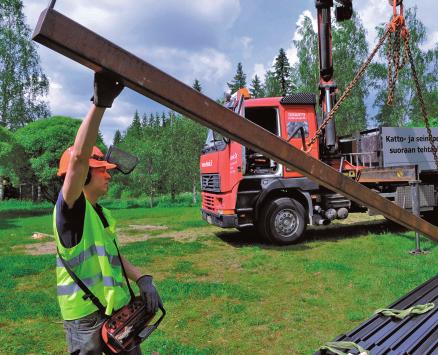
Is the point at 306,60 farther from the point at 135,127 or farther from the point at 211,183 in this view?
the point at 135,127

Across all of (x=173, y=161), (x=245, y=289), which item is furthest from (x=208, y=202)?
(x=173, y=161)

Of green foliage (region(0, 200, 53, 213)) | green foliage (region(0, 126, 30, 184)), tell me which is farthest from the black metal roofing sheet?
green foliage (region(0, 200, 53, 213))

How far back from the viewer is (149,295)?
2.14 meters

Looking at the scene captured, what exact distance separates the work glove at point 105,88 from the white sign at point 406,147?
809cm

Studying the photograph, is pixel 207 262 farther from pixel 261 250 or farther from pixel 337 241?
pixel 337 241

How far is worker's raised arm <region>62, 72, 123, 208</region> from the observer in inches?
55.4

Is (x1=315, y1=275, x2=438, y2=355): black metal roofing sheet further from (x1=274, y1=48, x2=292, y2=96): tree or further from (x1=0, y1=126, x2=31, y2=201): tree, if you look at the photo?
(x1=274, y1=48, x2=292, y2=96): tree

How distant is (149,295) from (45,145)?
69.8 feet

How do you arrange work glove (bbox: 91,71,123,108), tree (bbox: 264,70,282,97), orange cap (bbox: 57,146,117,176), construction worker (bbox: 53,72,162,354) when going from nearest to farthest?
work glove (bbox: 91,71,123,108) < construction worker (bbox: 53,72,162,354) < orange cap (bbox: 57,146,117,176) < tree (bbox: 264,70,282,97)

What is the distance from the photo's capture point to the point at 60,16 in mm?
1170

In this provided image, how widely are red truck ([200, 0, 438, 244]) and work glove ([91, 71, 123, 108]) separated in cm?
625

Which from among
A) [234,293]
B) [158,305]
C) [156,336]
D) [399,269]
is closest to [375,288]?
[399,269]

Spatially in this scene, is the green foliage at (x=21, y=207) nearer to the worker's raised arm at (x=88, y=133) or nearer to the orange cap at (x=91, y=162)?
the orange cap at (x=91, y=162)

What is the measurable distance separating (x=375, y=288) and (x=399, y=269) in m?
1.05
